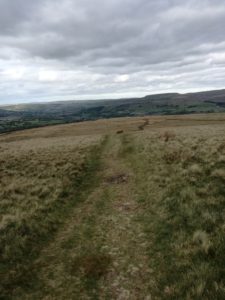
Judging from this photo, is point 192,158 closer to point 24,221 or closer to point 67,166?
point 67,166

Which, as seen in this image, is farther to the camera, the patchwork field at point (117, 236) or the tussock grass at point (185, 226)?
the patchwork field at point (117, 236)

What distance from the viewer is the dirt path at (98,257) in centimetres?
796

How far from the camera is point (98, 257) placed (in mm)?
9508

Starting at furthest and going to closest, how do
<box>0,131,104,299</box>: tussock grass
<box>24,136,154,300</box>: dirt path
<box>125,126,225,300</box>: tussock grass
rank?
<box>0,131,104,299</box>: tussock grass < <box>24,136,154,300</box>: dirt path < <box>125,126,225,300</box>: tussock grass

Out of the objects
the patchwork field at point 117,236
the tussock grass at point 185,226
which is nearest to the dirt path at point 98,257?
the patchwork field at point 117,236

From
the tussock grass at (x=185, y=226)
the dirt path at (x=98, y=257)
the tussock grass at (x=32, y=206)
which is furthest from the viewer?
the tussock grass at (x=32, y=206)

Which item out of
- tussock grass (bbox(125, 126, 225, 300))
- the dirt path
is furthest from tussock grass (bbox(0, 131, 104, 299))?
tussock grass (bbox(125, 126, 225, 300))

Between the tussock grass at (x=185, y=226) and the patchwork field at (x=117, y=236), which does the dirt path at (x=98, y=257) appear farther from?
the tussock grass at (x=185, y=226)

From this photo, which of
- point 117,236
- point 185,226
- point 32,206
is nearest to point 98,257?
point 117,236

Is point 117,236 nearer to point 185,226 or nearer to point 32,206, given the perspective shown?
point 185,226

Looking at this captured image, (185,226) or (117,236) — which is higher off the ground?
(185,226)

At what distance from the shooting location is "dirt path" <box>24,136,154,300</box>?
796 cm

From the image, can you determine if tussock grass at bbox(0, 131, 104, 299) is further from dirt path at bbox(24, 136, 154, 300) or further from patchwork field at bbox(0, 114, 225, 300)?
dirt path at bbox(24, 136, 154, 300)

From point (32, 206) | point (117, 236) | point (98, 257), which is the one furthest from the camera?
point (32, 206)
